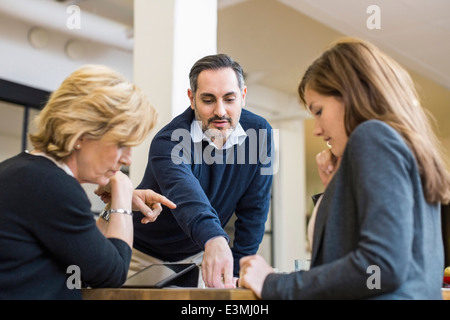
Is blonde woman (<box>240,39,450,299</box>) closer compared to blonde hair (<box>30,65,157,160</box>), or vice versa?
blonde woman (<box>240,39,450,299</box>)

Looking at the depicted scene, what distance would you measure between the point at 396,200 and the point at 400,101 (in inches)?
11.6

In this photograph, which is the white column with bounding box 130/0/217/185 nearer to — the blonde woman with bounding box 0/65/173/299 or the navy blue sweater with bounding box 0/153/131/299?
the blonde woman with bounding box 0/65/173/299

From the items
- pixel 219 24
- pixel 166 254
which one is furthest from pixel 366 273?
pixel 219 24

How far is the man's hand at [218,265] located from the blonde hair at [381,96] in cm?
64

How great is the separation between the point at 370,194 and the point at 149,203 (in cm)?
89

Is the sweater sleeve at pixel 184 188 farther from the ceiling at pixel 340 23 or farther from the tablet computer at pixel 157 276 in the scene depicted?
the ceiling at pixel 340 23

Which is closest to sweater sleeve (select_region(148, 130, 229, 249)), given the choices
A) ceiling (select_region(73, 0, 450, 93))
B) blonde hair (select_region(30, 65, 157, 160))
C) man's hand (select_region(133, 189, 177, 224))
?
man's hand (select_region(133, 189, 177, 224))

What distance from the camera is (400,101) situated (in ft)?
4.22

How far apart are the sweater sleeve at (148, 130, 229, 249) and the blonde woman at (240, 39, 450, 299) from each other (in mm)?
604

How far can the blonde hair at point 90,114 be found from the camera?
4.63ft

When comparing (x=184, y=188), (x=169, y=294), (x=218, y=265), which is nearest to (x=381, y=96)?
(x=169, y=294)

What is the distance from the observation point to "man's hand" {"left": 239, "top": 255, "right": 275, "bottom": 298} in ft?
3.98

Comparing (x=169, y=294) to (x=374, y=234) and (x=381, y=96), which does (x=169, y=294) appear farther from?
(x=381, y=96)
